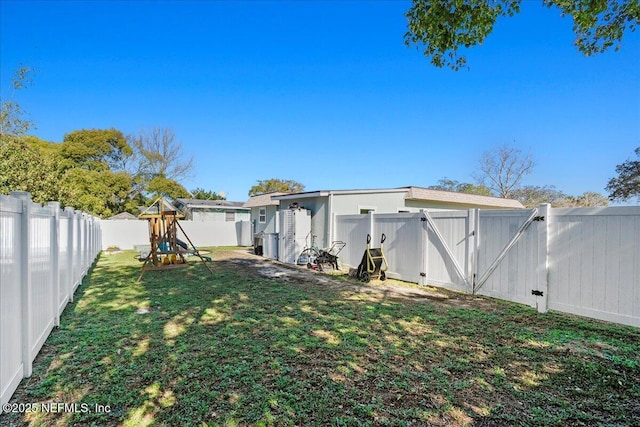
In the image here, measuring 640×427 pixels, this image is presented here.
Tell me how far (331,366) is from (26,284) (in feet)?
9.31

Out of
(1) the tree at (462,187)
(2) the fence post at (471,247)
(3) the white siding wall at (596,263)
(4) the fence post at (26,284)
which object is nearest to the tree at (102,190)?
(4) the fence post at (26,284)

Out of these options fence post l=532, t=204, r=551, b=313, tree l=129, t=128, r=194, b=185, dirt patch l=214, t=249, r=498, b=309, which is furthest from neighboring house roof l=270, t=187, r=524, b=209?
tree l=129, t=128, r=194, b=185

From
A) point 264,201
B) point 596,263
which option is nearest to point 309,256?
point 264,201

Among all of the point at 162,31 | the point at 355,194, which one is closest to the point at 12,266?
the point at 355,194

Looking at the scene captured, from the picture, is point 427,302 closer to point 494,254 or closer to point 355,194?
point 494,254

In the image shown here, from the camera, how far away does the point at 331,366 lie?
10.4ft

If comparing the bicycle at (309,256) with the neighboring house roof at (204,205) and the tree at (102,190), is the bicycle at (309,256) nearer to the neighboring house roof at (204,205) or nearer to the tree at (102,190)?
the neighboring house roof at (204,205)

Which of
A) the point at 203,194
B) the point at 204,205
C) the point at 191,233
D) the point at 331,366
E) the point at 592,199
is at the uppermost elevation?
the point at 203,194

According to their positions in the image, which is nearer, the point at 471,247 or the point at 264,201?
the point at 471,247

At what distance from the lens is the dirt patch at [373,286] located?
6172mm

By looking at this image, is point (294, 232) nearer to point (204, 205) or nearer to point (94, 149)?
point (204, 205)

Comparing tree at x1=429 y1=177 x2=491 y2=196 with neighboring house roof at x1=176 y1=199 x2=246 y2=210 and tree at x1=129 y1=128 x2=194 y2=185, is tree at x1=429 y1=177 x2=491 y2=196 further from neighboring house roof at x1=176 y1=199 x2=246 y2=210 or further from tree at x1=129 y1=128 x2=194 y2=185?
tree at x1=129 y1=128 x2=194 y2=185

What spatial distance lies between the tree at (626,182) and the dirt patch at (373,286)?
23.4 meters

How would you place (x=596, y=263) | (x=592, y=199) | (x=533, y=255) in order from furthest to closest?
(x=592, y=199) → (x=533, y=255) → (x=596, y=263)
